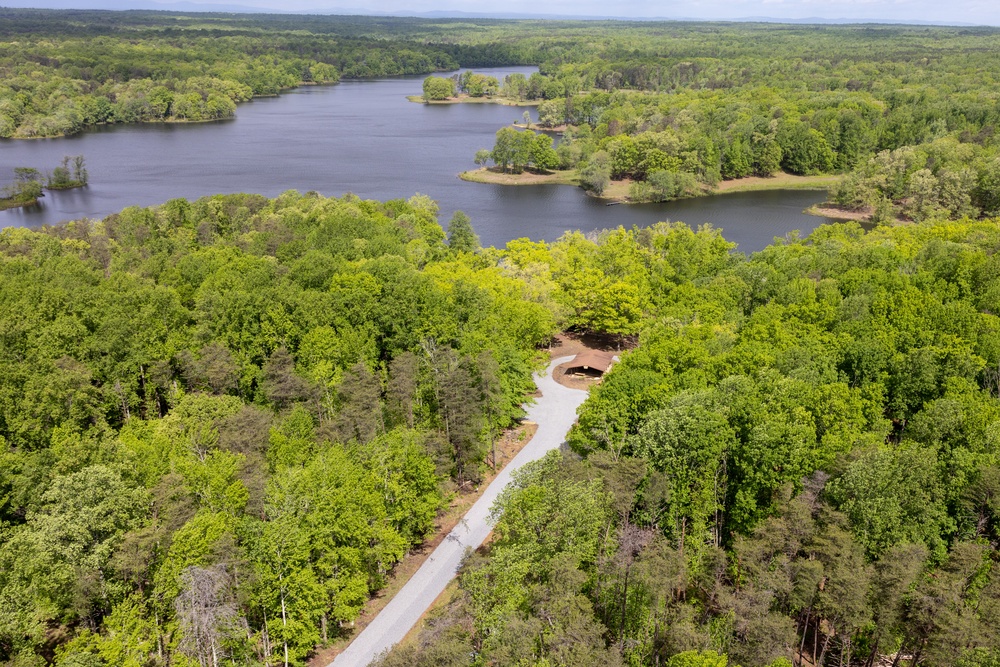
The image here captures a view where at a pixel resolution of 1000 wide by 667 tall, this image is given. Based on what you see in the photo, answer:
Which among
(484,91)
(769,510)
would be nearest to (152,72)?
(484,91)

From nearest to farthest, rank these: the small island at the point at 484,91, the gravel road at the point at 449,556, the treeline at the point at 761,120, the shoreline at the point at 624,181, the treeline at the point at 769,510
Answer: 1. the treeline at the point at 769,510
2. the gravel road at the point at 449,556
3. the shoreline at the point at 624,181
4. the treeline at the point at 761,120
5. the small island at the point at 484,91

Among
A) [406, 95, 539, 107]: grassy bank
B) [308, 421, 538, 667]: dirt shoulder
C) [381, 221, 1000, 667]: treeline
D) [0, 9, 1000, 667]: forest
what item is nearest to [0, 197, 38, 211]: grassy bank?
[0, 9, 1000, 667]: forest

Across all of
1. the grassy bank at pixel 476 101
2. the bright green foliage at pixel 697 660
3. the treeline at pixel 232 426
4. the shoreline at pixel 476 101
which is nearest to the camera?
the bright green foliage at pixel 697 660

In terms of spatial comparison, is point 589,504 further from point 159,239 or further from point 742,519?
point 159,239

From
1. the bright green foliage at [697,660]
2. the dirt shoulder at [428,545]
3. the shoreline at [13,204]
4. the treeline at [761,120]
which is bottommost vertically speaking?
the dirt shoulder at [428,545]

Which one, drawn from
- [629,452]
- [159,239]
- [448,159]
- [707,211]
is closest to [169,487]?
[629,452]

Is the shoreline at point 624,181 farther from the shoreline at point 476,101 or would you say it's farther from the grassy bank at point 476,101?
the grassy bank at point 476,101

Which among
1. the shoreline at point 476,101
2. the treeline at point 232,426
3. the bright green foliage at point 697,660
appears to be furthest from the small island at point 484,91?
the bright green foliage at point 697,660
